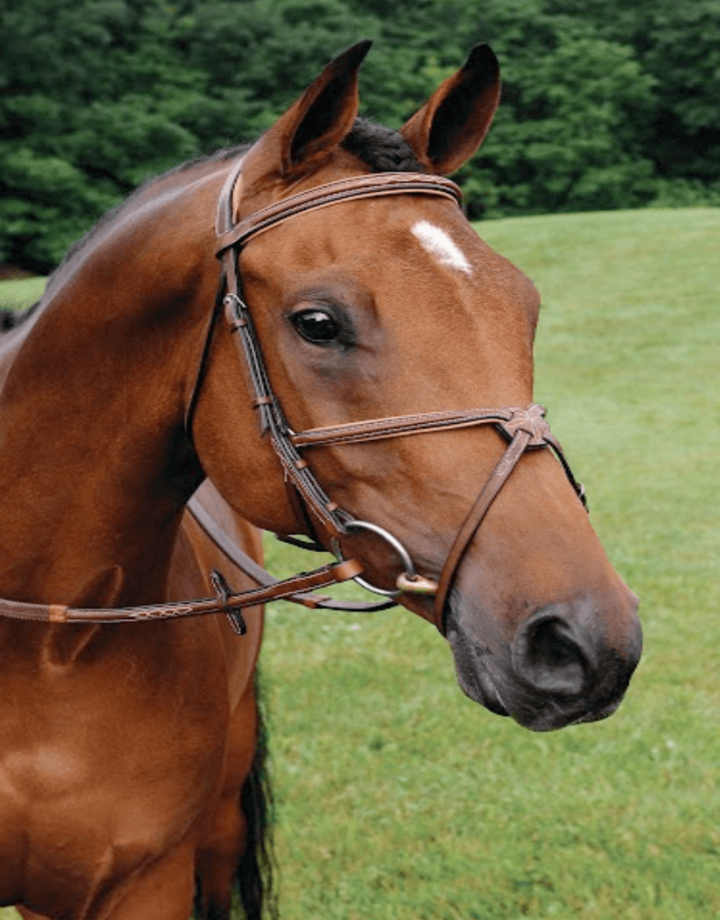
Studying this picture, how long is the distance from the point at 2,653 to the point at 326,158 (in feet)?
4.11

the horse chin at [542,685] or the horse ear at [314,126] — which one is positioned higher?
the horse ear at [314,126]

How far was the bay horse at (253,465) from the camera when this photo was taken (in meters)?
1.72

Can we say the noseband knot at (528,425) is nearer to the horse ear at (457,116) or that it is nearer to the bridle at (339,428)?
the bridle at (339,428)

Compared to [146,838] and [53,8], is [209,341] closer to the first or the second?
[146,838]

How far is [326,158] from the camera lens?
1963 mm

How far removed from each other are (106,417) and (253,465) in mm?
360

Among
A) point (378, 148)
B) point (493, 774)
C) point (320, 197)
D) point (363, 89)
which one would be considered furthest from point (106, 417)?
point (363, 89)

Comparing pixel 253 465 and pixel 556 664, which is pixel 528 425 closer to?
pixel 556 664

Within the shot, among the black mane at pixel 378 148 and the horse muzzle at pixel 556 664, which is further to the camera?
the black mane at pixel 378 148

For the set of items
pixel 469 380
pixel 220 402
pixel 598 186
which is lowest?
pixel 598 186

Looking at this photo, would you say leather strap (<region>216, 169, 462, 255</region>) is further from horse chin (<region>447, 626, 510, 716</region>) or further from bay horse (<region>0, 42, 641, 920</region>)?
horse chin (<region>447, 626, 510, 716</region>)

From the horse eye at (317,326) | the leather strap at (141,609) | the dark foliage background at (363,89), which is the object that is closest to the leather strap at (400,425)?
the horse eye at (317,326)

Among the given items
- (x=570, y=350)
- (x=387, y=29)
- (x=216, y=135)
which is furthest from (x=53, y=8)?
(x=570, y=350)

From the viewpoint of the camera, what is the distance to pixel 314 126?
6.23ft
